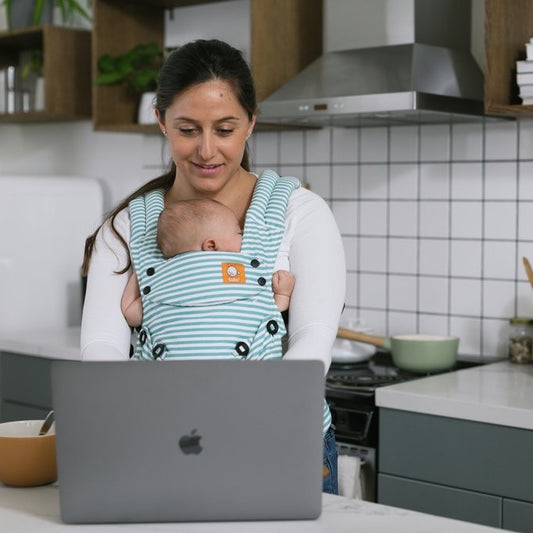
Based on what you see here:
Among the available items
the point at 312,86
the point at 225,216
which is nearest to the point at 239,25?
the point at 312,86

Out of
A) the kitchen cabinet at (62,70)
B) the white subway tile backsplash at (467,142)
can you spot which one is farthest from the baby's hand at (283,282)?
the kitchen cabinet at (62,70)

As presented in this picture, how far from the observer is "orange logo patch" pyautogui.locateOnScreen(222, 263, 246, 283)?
1.71 metres

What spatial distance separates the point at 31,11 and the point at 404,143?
1.64 metres

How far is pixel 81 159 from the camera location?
13.3 ft

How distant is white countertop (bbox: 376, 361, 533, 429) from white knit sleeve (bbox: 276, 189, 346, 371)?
0.74 metres

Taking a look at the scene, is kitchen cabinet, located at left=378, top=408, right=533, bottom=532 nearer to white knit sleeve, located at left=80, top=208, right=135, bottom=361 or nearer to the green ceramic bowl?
the green ceramic bowl

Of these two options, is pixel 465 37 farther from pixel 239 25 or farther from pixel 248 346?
pixel 248 346

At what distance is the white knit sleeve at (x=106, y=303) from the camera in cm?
169

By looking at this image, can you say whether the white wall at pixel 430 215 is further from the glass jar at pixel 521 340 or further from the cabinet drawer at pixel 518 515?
the cabinet drawer at pixel 518 515

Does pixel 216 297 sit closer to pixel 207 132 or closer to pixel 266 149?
Answer: pixel 207 132

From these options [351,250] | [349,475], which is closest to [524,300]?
[351,250]

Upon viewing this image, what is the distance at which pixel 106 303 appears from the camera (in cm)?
173

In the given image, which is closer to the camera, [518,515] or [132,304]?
[132,304]

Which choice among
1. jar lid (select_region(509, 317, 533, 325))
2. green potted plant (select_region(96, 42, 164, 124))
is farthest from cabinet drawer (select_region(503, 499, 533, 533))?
green potted plant (select_region(96, 42, 164, 124))
